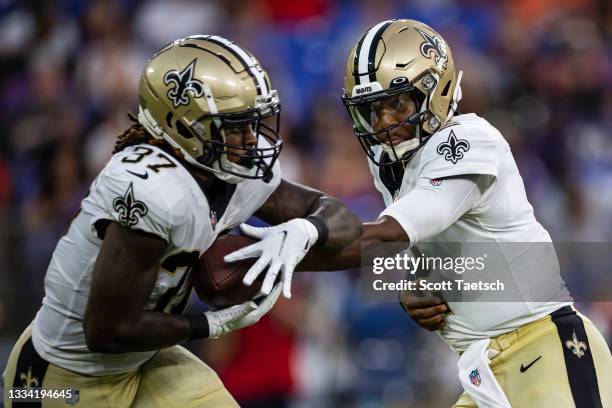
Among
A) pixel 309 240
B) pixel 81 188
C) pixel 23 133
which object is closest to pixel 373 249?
pixel 309 240

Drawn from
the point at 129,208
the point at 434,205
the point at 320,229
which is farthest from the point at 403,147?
the point at 129,208

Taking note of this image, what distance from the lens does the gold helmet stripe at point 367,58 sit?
3750 millimetres

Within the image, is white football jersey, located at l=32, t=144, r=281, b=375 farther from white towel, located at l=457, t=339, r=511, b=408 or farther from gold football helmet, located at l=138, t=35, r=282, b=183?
white towel, located at l=457, t=339, r=511, b=408

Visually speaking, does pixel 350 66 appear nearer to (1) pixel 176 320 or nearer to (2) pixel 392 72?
(2) pixel 392 72

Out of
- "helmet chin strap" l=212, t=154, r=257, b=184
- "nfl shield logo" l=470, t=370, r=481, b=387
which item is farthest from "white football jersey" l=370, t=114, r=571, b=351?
"helmet chin strap" l=212, t=154, r=257, b=184

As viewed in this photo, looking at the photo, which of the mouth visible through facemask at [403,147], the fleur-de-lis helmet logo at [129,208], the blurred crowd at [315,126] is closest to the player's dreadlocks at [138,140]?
the fleur-de-lis helmet logo at [129,208]

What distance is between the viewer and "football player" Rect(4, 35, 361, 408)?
11.1ft

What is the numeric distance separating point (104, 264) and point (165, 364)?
64cm

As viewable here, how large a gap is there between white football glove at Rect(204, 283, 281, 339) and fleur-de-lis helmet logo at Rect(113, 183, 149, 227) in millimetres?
458

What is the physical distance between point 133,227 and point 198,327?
439 millimetres

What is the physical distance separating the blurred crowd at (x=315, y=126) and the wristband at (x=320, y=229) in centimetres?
241

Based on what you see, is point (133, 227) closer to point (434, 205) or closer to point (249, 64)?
point (249, 64)

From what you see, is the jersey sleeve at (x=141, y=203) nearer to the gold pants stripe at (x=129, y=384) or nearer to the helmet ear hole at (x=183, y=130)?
the helmet ear hole at (x=183, y=130)

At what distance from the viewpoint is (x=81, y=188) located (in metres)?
6.74
